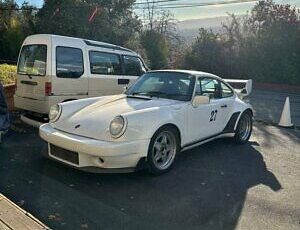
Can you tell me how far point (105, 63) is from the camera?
26.8ft

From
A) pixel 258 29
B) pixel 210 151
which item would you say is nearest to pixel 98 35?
pixel 258 29

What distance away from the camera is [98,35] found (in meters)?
19.0

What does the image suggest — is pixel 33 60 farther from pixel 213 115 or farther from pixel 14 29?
pixel 14 29

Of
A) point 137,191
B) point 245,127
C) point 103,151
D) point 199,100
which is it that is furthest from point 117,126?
point 245,127

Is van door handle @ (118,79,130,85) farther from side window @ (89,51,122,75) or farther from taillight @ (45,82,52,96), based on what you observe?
taillight @ (45,82,52,96)

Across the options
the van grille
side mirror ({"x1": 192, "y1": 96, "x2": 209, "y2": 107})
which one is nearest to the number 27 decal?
side mirror ({"x1": 192, "y1": 96, "x2": 209, "y2": 107})

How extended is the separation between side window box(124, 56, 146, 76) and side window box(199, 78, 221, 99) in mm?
2994

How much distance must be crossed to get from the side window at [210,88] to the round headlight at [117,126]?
5.92 ft

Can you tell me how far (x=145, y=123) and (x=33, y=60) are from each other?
11.9ft

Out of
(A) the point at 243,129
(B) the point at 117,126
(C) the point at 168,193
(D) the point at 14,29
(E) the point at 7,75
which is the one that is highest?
(D) the point at 14,29

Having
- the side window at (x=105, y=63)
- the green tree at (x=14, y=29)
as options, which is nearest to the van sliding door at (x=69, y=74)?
the side window at (x=105, y=63)

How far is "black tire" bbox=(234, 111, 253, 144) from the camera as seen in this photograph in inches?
264

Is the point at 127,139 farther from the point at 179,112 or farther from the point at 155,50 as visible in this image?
the point at 155,50

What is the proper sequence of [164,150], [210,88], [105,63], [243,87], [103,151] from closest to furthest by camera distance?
[103,151] → [164,150] → [210,88] → [243,87] → [105,63]
